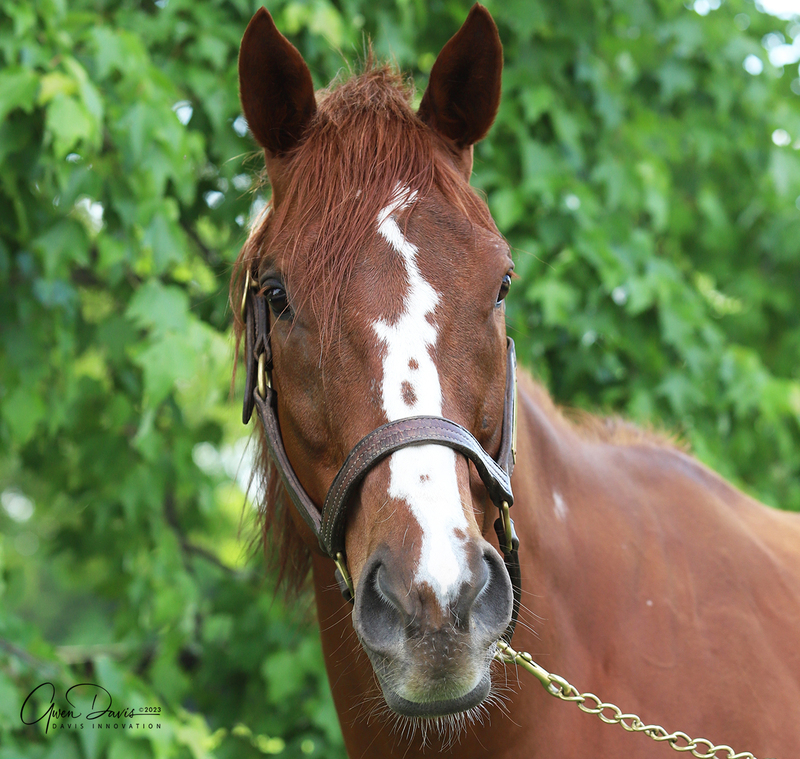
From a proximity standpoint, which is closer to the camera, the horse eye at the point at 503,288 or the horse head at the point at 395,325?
the horse head at the point at 395,325

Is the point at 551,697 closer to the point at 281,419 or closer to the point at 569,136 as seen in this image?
the point at 281,419

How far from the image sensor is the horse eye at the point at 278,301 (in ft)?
5.04

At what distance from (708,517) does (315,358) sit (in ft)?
4.01

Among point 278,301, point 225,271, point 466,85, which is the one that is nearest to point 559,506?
point 278,301

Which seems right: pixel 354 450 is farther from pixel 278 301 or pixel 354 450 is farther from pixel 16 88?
pixel 16 88

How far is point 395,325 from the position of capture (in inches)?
53.2

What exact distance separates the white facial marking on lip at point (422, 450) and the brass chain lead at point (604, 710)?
357 millimetres

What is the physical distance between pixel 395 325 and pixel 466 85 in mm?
722

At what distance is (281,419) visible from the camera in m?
1.59

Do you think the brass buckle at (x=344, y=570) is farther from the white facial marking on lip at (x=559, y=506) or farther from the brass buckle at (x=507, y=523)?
the white facial marking on lip at (x=559, y=506)

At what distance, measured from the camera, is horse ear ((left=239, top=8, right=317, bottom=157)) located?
5.41 feet
